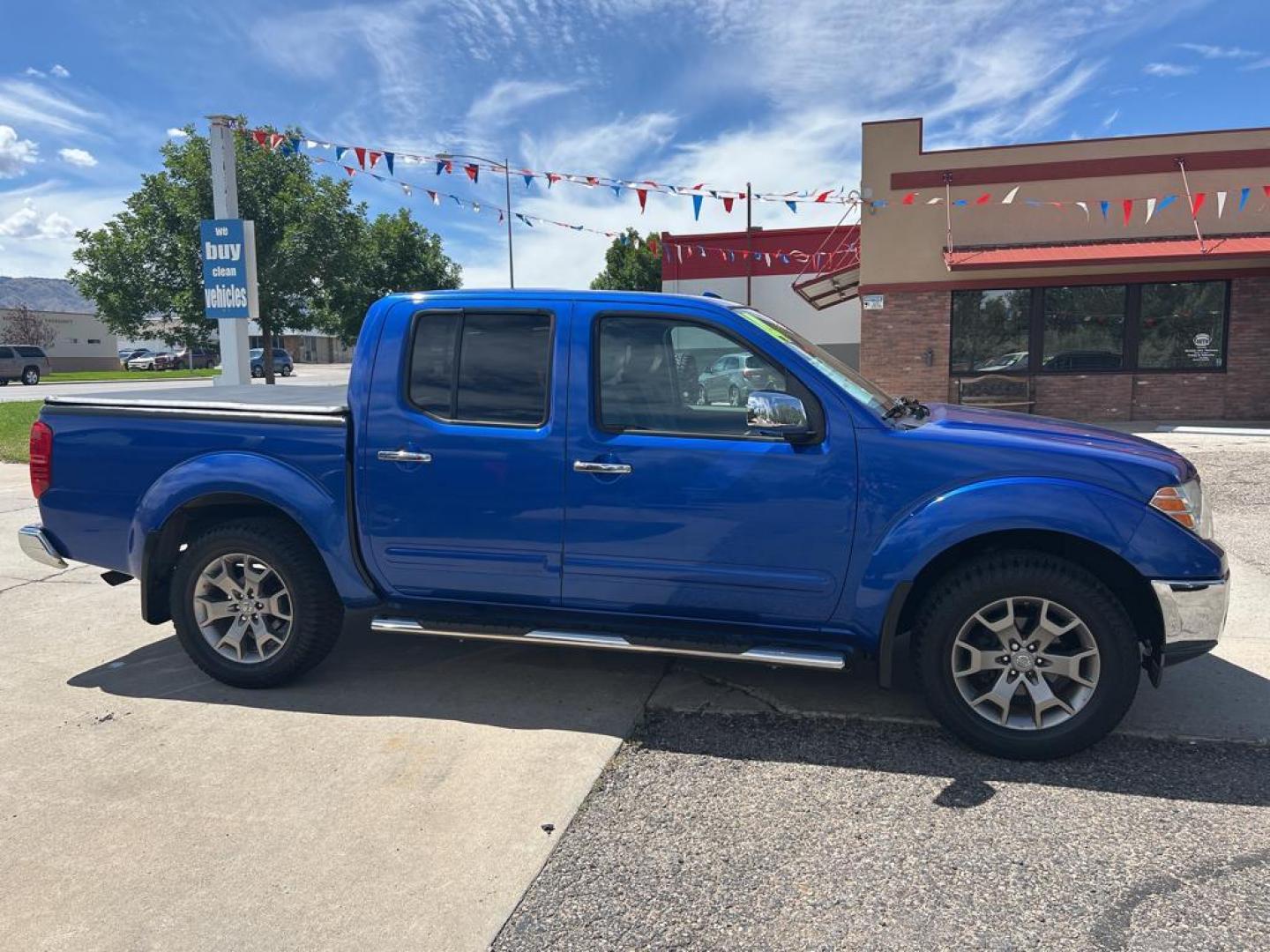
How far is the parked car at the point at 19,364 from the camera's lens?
117 ft

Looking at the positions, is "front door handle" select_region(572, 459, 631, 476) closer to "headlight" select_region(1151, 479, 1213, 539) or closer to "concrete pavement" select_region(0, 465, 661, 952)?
"concrete pavement" select_region(0, 465, 661, 952)

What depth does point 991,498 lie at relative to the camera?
336 cm

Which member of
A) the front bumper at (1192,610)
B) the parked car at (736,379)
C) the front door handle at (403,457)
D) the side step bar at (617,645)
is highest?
the parked car at (736,379)

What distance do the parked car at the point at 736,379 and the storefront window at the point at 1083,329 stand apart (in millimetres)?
14122

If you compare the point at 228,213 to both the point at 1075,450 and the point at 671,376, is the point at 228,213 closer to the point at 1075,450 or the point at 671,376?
the point at 671,376

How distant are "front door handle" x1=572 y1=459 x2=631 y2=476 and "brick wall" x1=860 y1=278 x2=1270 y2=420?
46.1ft

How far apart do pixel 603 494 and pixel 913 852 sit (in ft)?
5.93

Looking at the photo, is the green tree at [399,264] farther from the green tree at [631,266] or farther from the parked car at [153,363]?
the parked car at [153,363]

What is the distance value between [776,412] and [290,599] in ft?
8.15

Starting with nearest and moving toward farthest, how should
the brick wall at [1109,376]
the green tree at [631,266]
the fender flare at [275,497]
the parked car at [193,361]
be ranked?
the fender flare at [275,497] < the brick wall at [1109,376] < the green tree at [631,266] < the parked car at [193,361]

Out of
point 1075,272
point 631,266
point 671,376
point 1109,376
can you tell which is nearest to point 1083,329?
point 1109,376

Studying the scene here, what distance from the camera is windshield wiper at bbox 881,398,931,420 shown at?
376 cm

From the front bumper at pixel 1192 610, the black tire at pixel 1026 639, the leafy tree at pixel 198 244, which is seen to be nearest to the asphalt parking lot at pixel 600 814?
the black tire at pixel 1026 639

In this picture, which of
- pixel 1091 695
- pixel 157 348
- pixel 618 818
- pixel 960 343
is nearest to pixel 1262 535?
pixel 1091 695
